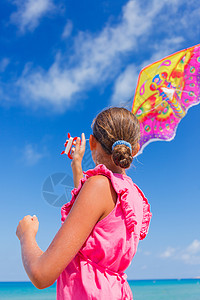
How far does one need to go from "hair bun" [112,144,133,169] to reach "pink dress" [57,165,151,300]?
0.25 ft

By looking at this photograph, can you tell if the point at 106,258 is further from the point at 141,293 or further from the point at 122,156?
the point at 141,293

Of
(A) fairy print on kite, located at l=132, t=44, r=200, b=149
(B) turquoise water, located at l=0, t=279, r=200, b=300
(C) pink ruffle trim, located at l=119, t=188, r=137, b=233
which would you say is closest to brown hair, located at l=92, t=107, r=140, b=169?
(C) pink ruffle trim, located at l=119, t=188, r=137, b=233

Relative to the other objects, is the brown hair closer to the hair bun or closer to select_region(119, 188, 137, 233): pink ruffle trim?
the hair bun

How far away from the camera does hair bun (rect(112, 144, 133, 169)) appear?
5.33 feet

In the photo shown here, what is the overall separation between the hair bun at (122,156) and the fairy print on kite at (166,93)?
109 inches

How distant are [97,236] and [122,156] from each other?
15.0 inches

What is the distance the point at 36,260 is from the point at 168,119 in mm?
3755

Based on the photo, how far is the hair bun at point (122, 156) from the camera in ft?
5.33

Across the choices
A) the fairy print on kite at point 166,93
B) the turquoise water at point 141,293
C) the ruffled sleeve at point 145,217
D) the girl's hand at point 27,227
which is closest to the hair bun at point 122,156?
the ruffled sleeve at point 145,217

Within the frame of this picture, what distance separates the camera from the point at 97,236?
5.02ft

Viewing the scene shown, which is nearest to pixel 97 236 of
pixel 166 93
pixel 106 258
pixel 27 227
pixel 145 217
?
pixel 106 258

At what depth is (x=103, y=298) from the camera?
4.83 ft

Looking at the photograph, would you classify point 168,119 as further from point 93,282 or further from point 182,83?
point 93,282

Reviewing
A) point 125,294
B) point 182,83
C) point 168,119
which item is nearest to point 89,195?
point 125,294
